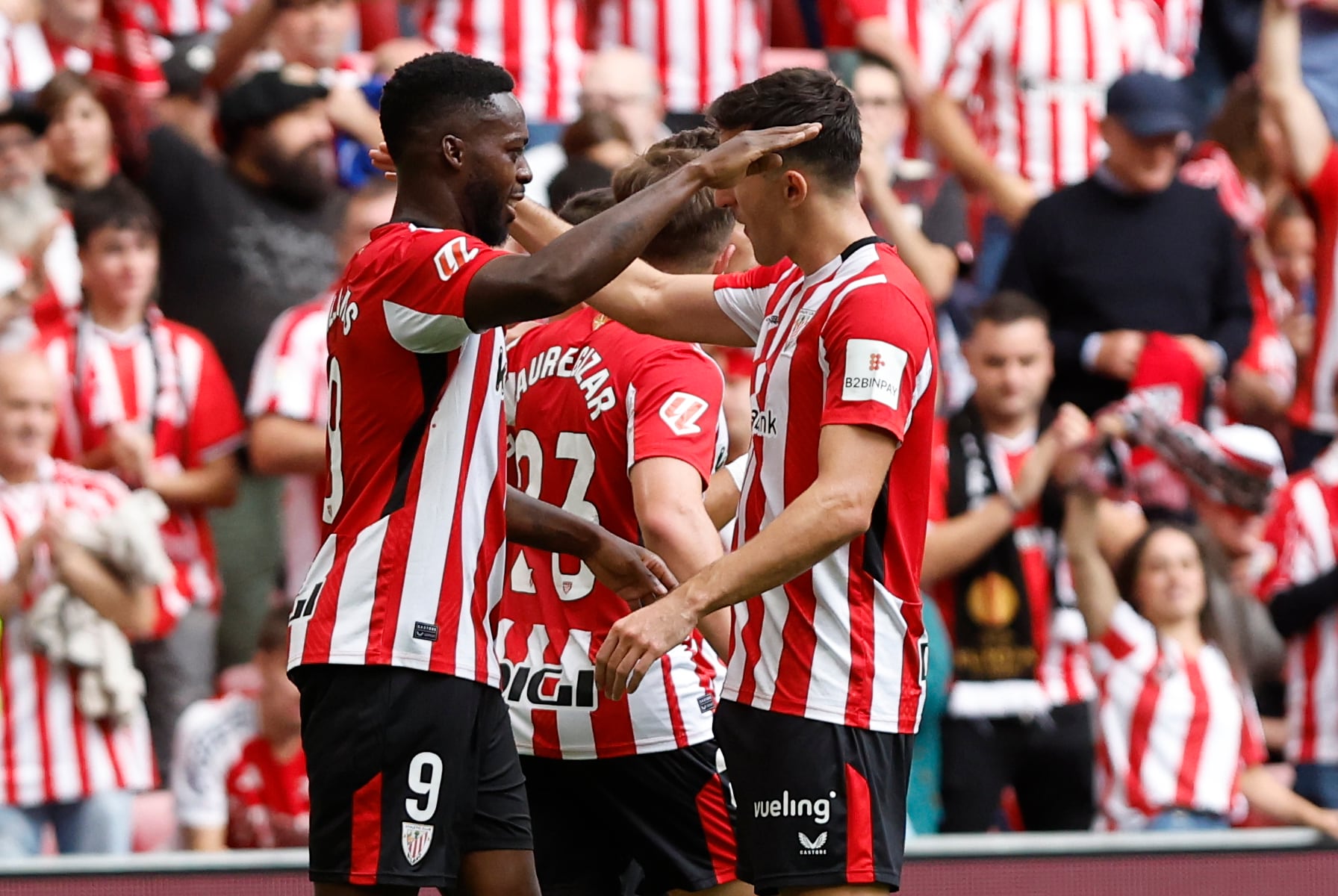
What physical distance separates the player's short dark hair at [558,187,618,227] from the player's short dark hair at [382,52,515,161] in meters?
0.99

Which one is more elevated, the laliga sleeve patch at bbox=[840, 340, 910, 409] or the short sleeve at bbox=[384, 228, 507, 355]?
the short sleeve at bbox=[384, 228, 507, 355]

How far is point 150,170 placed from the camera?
23.3 ft

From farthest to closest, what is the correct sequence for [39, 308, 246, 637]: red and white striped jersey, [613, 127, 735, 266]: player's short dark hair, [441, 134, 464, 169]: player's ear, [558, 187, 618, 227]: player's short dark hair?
1. [39, 308, 246, 637]: red and white striped jersey
2. [558, 187, 618, 227]: player's short dark hair
3. [613, 127, 735, 266]: player's short dark hair
4. [441, 134, 464, 169]: player's ear

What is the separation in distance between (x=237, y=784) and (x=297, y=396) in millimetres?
1231

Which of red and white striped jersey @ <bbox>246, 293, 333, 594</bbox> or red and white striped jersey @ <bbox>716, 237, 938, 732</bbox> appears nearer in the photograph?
red and white striped jersey @ <bbox>716, 237, 938, 732</bbox>

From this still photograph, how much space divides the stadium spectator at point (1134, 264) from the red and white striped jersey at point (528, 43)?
72.5 inches

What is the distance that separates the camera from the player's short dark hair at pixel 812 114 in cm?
393

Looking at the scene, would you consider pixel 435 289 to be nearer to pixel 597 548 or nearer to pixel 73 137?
pixel 597 548

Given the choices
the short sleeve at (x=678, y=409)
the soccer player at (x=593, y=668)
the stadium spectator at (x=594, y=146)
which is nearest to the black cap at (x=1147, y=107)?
the stadium spectator at (x=594, y=146)

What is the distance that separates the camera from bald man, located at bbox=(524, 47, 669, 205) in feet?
25.0

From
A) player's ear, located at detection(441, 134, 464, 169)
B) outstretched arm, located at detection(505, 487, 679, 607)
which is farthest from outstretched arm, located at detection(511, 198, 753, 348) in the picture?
player's ear, located at detection(441, 134, 464, 169)

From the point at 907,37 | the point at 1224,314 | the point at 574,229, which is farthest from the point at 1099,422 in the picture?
the point at 574,229

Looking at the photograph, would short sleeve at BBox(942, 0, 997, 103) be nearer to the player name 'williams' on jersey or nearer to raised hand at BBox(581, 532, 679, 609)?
the player name 'williams' on jersey

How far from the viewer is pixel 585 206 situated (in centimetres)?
493
